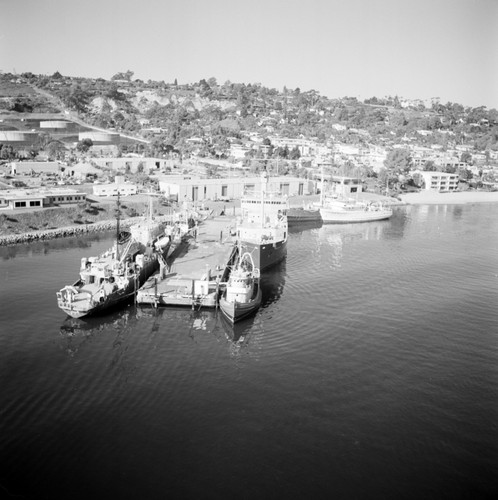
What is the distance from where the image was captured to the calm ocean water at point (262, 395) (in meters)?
10.0

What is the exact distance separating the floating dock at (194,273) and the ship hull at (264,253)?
1.00m

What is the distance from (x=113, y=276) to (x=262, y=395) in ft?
28.6

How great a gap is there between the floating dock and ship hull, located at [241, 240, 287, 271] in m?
1.00

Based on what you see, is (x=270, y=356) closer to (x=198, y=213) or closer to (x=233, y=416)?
(x=233, y=416)

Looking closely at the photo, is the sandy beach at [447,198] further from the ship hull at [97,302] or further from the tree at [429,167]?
the ship hull at [97,302]

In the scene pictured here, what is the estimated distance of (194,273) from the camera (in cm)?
2136

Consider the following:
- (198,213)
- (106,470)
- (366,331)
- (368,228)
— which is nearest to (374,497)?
(106,470)

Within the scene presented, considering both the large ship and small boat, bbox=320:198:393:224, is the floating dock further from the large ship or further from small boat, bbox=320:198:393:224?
small boat, bbox=320:198:393:224

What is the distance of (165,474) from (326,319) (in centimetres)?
942

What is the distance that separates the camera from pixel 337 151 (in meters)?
71.1

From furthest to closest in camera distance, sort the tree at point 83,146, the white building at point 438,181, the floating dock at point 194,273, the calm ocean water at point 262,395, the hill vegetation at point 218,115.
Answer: the hill vegetation at point 218,115
the tree at point 83,146
the white building at point 438,181
the floating dock at point 194,273
the calm ocean water at point 262,395

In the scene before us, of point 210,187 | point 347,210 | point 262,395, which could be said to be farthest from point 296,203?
point 262,395

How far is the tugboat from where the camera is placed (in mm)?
17500

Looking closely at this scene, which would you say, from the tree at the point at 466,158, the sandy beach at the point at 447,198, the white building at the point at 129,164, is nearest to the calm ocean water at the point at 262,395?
the white building at the point at 129,164
